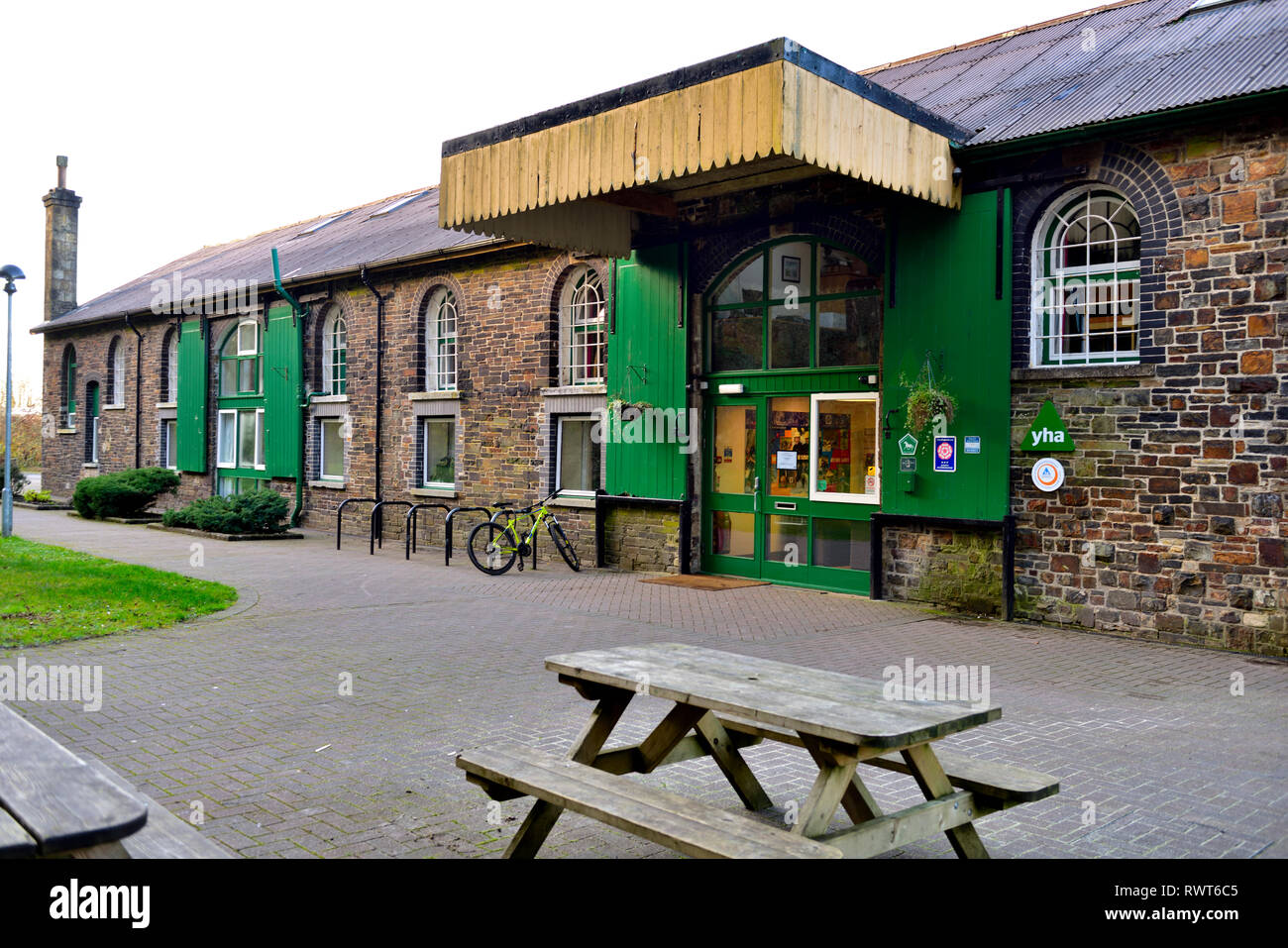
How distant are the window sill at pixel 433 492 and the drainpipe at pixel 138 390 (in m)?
12.7

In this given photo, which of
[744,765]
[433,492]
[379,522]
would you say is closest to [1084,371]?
[744,765]

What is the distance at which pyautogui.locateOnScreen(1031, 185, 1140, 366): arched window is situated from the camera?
10.4 meters

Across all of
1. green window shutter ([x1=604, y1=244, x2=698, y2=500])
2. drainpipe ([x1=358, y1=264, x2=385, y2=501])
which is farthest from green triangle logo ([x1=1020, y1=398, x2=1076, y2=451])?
drainpipe ([x1=358, y1=264, x2=385, y2=501])

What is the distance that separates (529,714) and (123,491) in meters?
18.6

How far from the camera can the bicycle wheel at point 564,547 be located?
1467 centimetres

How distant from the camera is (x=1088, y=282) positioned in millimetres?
10609

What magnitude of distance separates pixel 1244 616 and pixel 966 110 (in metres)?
6.23

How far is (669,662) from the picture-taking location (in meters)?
4.57

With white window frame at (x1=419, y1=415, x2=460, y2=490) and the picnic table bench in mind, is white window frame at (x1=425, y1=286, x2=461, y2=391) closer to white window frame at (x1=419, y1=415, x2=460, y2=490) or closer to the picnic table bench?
white window frame at (x1=419, y1=415, x2=460, y2=490)

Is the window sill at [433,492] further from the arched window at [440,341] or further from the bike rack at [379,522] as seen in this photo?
the arched window at [440,341]

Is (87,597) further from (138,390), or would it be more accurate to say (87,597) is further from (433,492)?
(138,390)

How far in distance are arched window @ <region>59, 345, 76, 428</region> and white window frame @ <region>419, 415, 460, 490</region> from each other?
1774cm
